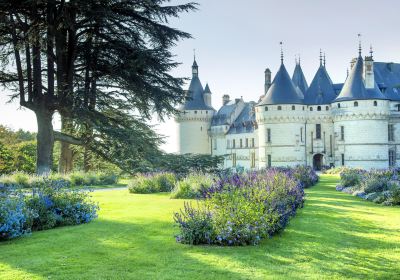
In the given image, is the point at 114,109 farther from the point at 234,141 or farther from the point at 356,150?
the point at 234,141

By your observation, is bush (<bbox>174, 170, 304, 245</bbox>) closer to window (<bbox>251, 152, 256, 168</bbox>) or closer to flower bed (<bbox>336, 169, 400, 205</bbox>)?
flower bed (<bbox>336, 169, 400, 205</bbox>)

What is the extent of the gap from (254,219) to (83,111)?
33.6 ft

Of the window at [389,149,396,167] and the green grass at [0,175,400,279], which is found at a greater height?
the window at [389,149,396,167]

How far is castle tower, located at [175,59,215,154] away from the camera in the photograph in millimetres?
53438

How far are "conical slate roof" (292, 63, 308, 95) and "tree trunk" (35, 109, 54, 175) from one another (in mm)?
33154

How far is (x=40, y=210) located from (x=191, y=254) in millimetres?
3552

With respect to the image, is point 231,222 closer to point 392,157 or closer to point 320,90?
point 320,90

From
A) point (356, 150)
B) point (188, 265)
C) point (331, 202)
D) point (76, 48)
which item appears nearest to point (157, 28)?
point (76, 48)

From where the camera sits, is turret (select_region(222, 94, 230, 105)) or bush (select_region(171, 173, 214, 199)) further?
turret (select_region(222, 94, 230, 105))

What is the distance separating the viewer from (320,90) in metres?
42.8

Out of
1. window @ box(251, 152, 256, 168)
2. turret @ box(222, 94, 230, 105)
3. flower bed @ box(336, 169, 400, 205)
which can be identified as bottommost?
flower bed @ box(336, 169, 400, 205)

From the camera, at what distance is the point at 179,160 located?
678 inches

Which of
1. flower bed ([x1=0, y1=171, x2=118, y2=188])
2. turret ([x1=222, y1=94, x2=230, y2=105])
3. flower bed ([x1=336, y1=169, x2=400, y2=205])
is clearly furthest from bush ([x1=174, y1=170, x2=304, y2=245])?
turret ([x1=222, y1=94, x2=230, y2=105])

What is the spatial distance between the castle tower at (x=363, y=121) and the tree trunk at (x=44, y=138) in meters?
28.6
